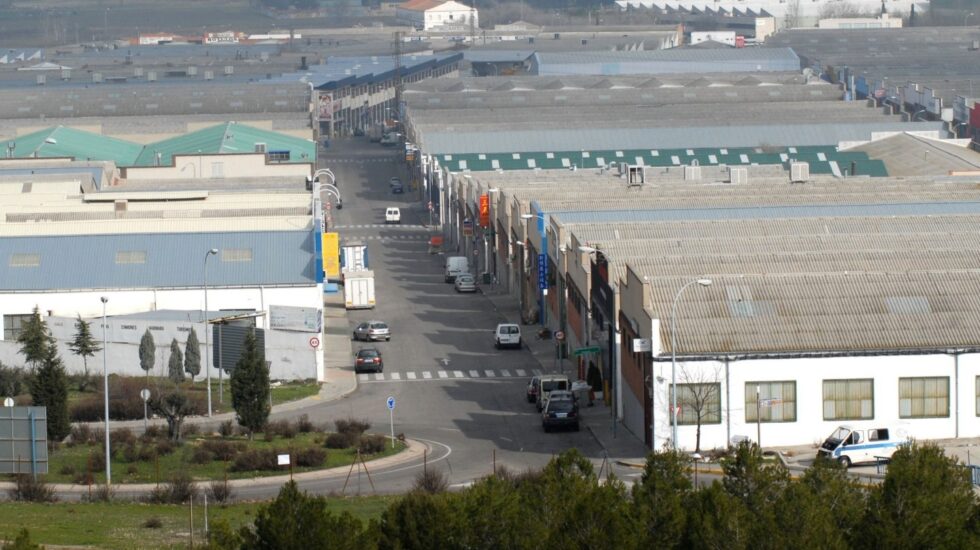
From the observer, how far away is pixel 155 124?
164 meters

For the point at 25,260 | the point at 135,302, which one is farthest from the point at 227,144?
the point at 135,302

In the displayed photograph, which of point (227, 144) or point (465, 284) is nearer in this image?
point (465, 284)

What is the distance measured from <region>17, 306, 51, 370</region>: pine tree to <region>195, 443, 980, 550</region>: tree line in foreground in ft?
117

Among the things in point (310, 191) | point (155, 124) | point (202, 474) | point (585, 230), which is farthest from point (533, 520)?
point (155, 124)

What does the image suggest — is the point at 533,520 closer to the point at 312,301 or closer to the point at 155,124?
the point at 312,301

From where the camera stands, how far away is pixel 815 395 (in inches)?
2564

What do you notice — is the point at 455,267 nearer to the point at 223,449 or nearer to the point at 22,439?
the point at 223,449

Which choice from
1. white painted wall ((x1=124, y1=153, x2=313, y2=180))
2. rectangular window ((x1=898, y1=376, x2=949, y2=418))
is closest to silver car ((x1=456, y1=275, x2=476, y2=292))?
white painted wall ((x1=124, y1=153, x2=313, y2=180))

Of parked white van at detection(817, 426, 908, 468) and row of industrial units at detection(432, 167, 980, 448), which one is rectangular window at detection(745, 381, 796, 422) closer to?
row of industrial units at detection(432, 167, 980, 448)

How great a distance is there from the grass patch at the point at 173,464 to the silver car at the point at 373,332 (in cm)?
2505

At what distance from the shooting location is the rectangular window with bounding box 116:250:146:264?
3519 inches

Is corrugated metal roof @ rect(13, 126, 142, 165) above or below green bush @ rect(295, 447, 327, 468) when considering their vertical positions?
above

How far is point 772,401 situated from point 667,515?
21804 mm

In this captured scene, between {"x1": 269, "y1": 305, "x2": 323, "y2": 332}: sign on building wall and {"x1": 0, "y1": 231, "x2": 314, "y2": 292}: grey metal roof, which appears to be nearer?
{"x1": 269, "y1": 305, "x2": 323, "y2": 332}: sign on building wall
